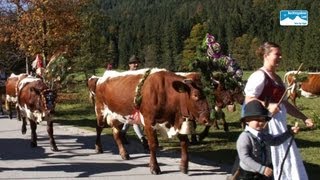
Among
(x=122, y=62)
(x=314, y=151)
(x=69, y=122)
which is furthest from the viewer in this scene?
(x=122, y=62)

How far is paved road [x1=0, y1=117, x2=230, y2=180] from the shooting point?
9.67 m

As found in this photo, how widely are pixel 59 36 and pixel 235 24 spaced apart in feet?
445

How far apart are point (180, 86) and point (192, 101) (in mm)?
332

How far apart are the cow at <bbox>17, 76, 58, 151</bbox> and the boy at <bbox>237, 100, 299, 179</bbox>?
7.08m

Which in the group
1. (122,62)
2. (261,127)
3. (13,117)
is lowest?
(122,62)

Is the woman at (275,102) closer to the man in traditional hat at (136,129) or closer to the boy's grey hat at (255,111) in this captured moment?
the boy's grey hat at (255,111)

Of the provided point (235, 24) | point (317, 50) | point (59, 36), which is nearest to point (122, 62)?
point (235, 24)

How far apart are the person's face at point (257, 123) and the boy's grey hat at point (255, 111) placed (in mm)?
34

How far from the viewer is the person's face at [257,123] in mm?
5848

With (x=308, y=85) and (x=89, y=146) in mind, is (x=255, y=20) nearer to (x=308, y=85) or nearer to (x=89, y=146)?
(x=308, y=85)

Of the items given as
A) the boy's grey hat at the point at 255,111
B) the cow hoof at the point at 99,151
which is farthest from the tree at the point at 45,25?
the boy's grey hat at the point at 255,111

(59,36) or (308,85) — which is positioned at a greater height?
(59,36)

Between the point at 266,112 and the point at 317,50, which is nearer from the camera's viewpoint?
the point at 266,112

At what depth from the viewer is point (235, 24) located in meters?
158
